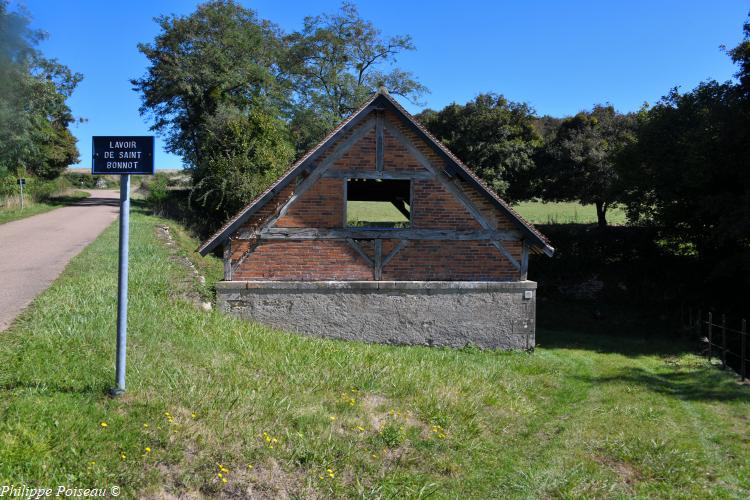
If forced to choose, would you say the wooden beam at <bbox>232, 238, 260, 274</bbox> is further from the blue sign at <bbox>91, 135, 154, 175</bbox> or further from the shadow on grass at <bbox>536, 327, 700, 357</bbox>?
the shadow on grass at <bbox>536, 327, 700, 357</bbox>

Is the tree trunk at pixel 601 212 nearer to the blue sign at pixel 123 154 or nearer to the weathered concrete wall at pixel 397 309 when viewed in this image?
the weathered concrete wall at pixel 397 309

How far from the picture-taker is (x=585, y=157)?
3141cm

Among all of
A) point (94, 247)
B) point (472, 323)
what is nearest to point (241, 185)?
point (94, 247)

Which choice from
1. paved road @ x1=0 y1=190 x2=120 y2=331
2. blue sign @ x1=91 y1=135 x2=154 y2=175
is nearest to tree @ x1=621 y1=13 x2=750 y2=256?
blue sign @ x1=91 y1=135 x2=154 y2=175

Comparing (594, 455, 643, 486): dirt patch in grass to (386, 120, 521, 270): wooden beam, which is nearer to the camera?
(594, 455, 643, 486): dirt patch in grass

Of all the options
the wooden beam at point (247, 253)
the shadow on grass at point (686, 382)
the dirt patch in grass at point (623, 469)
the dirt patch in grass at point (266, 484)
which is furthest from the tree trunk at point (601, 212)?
the dirt patch in grass at point (266, 484)

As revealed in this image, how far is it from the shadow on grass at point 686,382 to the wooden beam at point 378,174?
5.36 metres

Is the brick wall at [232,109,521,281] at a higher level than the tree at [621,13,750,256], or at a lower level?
lower

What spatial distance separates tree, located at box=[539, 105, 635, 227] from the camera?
30906 millimetres

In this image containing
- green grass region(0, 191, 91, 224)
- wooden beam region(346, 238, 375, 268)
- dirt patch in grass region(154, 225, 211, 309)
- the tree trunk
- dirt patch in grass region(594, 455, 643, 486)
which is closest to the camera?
dirt patch in grass region(594, 455, 643, 486)

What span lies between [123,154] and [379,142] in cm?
730

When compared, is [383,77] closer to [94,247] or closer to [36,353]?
[94,247]

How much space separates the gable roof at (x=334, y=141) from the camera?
38.1 ft

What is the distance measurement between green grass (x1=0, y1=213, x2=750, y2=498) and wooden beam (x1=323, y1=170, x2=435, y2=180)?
12.2 ft
